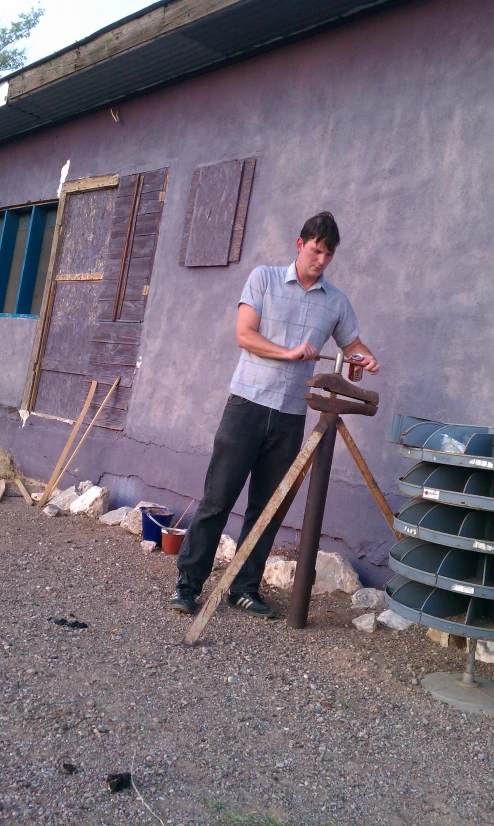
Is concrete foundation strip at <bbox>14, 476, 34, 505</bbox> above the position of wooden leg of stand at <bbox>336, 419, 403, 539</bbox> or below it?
below

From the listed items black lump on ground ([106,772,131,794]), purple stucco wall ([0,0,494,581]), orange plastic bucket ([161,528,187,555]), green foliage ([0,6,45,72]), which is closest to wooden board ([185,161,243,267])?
purple stucco wall ([0,0,494,581])

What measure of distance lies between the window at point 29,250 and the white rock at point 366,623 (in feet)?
19.0

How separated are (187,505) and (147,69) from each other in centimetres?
373

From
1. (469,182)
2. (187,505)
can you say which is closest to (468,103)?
(469,182)

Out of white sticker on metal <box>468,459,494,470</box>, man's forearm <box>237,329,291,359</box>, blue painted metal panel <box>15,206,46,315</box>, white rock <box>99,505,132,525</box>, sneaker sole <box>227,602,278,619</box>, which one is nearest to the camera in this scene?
white sticker on metal <box>468,459,494,470</box>

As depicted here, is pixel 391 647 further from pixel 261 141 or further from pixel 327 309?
pixel 261 141

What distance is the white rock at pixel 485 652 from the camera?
10.9 ft

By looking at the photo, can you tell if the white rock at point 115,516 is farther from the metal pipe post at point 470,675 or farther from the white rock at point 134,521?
the metal pipe post at point 470,675

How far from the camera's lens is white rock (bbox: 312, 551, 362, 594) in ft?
13.8

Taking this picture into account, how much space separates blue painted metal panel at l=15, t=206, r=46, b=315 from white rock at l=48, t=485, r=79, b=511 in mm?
2809

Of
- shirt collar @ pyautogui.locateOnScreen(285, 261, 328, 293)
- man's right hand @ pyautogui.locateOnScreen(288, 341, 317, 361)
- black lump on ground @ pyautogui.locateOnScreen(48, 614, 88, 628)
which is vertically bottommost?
black lump on ground @ pyautogui.locateOnScreen(48, 614, 88, 628)

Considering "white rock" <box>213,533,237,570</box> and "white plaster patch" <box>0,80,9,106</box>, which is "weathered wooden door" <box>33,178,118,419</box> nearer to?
"white plaster patch" <box>0,80,9,106</box>

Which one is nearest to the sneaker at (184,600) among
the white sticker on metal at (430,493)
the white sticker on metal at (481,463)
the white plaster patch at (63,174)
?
the white sticker on metal at (430,493)

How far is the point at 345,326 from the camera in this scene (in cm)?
381
